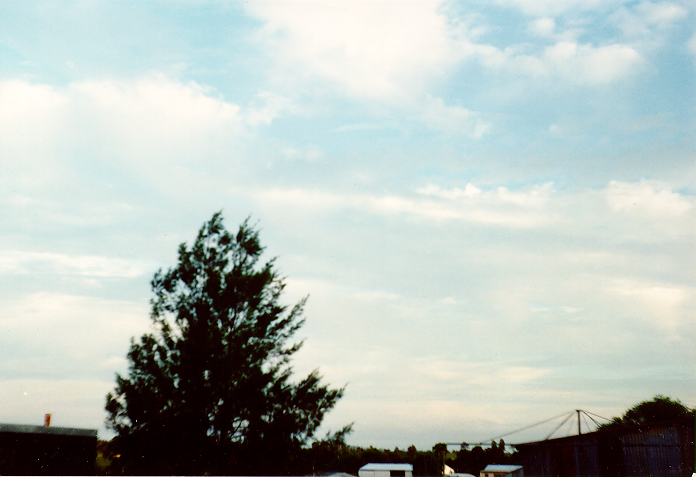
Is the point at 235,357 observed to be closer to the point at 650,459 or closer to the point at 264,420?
the point at 264,420

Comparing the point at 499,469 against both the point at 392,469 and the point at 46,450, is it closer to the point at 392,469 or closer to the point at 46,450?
the point at 392,469

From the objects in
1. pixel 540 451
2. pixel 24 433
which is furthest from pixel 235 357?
pixel 540 451

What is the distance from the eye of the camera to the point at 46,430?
6770 mm

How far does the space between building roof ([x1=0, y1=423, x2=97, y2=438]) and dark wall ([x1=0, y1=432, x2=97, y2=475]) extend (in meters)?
0.04

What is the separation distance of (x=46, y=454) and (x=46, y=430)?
0.27 metres

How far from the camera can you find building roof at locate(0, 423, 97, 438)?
639 cm

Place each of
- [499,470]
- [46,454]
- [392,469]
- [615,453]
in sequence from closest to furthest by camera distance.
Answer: [392,469]
[46,454]
[499,470]
[615,453]

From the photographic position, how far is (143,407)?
27.9 feet

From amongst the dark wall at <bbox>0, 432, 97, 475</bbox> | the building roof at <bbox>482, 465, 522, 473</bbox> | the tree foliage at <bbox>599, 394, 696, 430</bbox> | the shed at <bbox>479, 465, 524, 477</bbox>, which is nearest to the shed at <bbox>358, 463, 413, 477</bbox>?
the shed at <bbox>479, 465, 524, 477</bbox>

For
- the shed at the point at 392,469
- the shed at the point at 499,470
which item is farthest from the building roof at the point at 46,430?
the shed at the point at 499,470

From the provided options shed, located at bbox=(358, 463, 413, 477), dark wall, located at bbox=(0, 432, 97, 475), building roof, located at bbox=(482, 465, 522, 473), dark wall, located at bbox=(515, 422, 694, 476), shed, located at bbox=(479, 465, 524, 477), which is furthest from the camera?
dark wall, located at bbox=(515, 422, 694, 476)

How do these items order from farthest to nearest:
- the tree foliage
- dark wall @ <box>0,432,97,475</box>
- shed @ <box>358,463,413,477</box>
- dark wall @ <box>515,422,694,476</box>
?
the tree foliage < dark wall @ <box>515,422,694,476</box> < dark wall @ <box>0,432,97,475</box> < shed @ <box>358,463,413,477</box>

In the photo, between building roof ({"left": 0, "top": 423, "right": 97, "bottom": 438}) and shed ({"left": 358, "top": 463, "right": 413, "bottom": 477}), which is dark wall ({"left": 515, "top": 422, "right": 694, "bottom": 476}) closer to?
shed ({"left": 358, "top": 463, "right": 413, "bottom": 477})

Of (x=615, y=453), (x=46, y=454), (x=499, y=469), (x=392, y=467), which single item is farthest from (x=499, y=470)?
(x=46, y=454)
